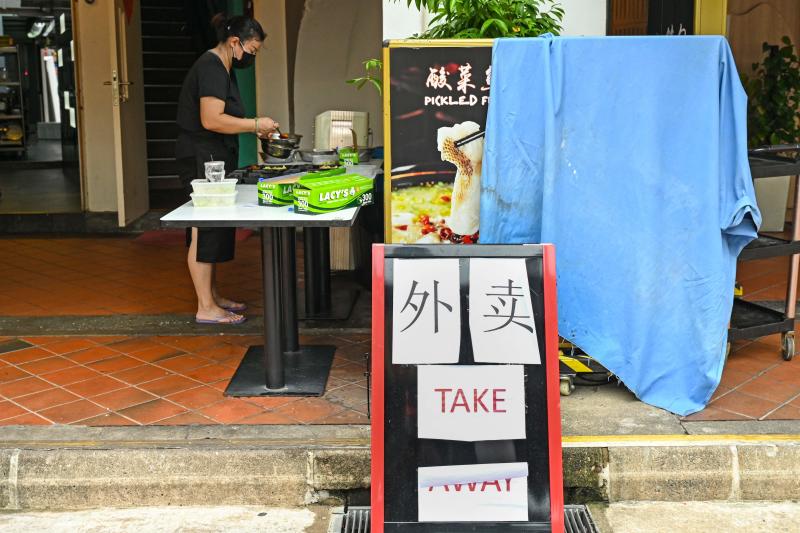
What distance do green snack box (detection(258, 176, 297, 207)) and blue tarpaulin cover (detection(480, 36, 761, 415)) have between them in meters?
0.96

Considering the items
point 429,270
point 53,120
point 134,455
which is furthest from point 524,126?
point 53,120

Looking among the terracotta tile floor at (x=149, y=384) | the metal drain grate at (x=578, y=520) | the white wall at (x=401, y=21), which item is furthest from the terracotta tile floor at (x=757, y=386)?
the white wall at (x=401, y=21)

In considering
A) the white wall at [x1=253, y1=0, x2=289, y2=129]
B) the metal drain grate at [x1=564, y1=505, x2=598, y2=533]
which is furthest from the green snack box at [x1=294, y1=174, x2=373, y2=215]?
the white wall at [x1=253, y1=0, x2=289, y2=129]

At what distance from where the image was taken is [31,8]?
13125mm

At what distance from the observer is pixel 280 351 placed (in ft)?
16.1

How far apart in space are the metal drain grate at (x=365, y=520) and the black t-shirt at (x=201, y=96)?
8.95 ft

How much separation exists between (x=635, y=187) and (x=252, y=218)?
175 centimetres

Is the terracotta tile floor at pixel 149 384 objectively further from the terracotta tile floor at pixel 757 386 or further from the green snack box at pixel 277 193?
the terracotta tile floor at pixel 757 386

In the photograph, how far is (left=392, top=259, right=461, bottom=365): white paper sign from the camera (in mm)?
3691

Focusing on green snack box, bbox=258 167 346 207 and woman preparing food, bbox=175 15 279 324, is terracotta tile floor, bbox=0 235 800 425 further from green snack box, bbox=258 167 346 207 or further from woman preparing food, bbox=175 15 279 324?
green snack box, bbox=258 167 346 207

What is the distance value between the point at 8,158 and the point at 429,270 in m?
12.5

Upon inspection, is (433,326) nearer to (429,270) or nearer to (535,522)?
(429,270)

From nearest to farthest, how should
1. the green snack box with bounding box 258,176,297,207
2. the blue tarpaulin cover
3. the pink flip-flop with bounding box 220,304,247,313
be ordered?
1. the blue tarpaulin cover
2. the green snack box with bounding box 258,176,297,207
3. the pink flip-flop with bounding box 220,304,247,313

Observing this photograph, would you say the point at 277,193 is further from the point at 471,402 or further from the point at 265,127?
the point at 471,402
